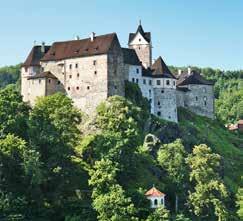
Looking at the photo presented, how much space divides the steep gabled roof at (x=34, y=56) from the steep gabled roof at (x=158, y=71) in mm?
16579

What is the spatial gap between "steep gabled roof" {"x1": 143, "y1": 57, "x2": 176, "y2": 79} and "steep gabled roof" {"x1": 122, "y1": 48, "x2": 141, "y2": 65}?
2.77 meters

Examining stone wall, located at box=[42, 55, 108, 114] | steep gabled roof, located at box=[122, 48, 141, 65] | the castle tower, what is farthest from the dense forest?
the castle tower

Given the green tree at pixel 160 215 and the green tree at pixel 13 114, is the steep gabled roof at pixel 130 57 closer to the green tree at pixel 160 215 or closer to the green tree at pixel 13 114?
the green tree at pixel 13 114

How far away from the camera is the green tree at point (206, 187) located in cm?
8219

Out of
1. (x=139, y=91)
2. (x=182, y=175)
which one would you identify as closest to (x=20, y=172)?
(x=182, y=175)

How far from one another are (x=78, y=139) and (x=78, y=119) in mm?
3304

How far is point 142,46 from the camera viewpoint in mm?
108938

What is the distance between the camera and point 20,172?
7600 cm

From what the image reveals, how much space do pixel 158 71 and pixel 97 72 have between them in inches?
504

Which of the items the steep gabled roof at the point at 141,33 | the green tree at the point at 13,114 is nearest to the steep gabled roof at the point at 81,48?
the steep gabled roof at the point at 141,33

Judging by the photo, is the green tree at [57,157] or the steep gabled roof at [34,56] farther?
the steep gabled roof at [34,56]

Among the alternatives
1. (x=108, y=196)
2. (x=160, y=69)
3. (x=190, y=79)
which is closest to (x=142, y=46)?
(x=160, y=69)

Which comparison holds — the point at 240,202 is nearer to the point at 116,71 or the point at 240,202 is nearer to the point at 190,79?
the point at 116,71

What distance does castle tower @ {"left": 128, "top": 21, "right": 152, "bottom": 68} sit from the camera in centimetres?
10875
